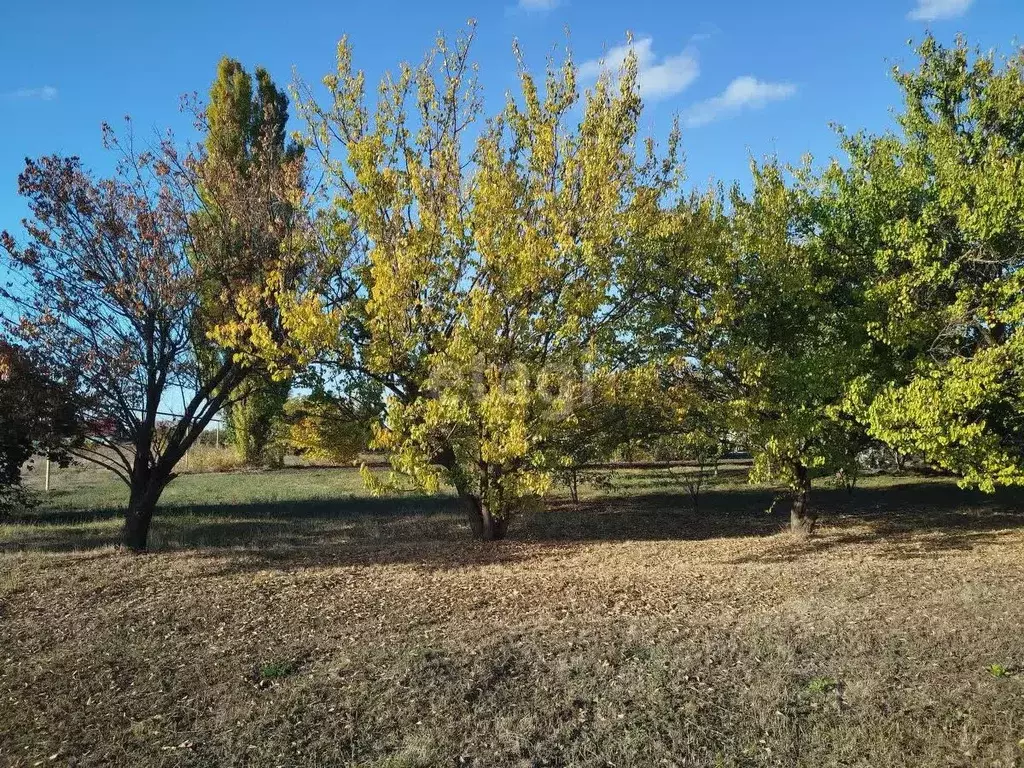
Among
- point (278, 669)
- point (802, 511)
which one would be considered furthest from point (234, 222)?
point (802, 511)

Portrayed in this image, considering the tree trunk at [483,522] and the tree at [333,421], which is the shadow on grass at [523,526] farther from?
the tree at [333,421]

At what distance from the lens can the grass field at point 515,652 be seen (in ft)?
13.5

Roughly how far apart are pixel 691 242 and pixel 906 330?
3027 millimetres

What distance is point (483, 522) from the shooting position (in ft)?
38.5

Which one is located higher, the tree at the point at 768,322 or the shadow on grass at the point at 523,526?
the tree at the point at 768,322

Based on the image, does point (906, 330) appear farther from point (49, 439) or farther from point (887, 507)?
point (49, 439)

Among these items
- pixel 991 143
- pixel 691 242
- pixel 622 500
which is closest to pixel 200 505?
pixel 622 500

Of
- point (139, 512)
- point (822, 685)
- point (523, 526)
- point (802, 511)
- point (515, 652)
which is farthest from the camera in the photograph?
point (523, 526)

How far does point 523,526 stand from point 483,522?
8.09ft

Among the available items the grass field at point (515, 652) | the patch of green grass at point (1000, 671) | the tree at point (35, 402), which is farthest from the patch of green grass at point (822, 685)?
the tree at point (35, 402)

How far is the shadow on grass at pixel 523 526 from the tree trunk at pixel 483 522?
14.3 inches

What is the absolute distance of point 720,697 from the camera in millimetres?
4727

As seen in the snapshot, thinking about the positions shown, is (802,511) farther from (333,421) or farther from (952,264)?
(333,421)

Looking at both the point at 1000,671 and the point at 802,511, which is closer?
the point at 1000,671
